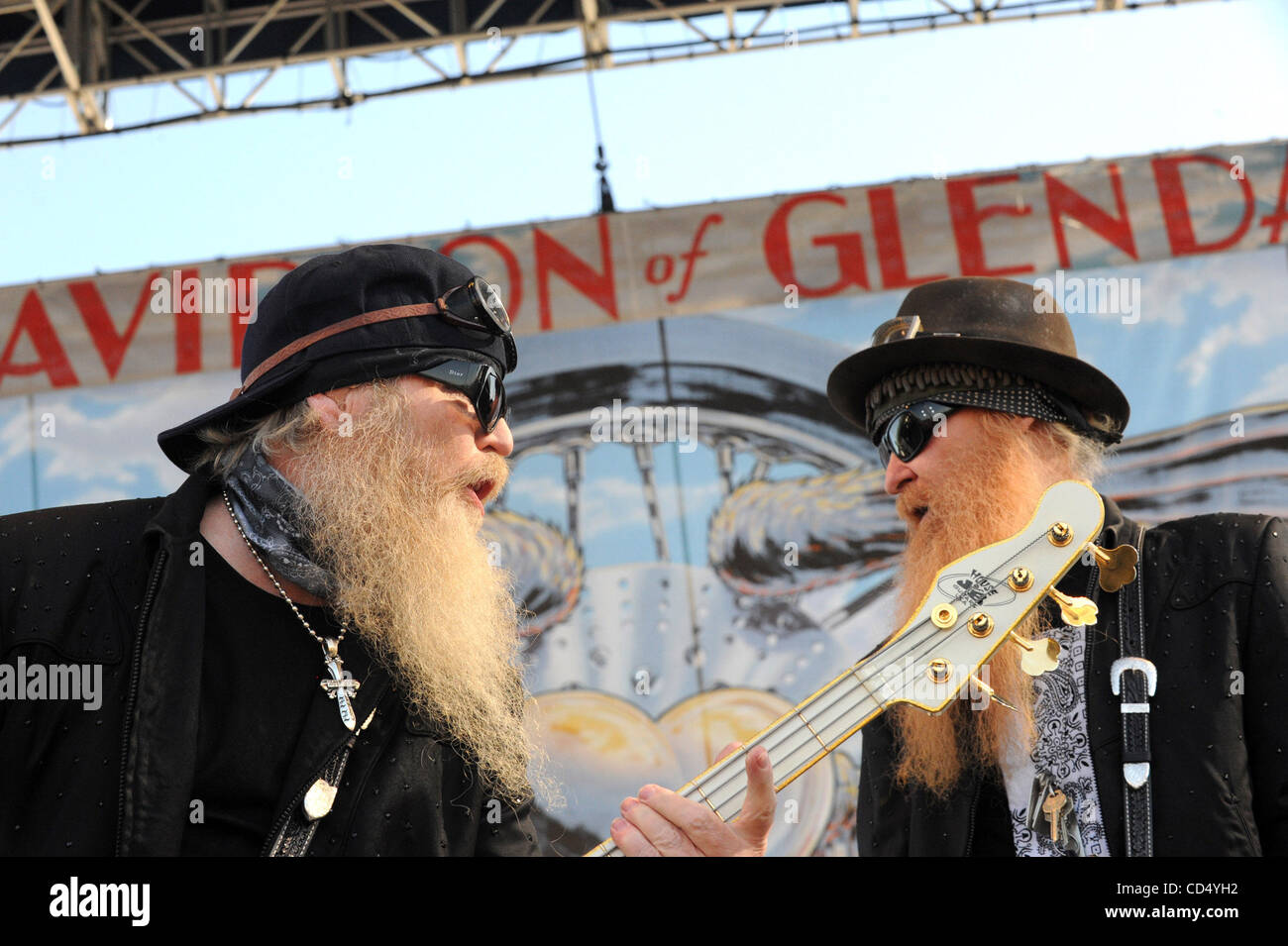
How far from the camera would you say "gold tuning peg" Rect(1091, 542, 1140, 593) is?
7.88ft

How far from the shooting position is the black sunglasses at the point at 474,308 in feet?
8.41

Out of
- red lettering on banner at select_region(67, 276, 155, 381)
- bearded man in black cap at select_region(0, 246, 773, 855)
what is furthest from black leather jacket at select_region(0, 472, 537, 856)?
red lettering on banner at select_region(67, 276, 155, 381)

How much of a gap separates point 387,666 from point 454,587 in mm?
244

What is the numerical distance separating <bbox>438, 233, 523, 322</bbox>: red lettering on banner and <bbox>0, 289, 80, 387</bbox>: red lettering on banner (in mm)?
1668

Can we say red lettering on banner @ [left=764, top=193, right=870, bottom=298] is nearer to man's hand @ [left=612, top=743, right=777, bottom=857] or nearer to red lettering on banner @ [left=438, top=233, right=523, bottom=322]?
red lettering on banner @ [left=438, top=233, right=523, bottom=322]

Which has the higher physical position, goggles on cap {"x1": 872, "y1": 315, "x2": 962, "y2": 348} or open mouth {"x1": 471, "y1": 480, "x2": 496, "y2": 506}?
goggles on cap {"x1": 872, "y1": 315, "x2": 962, "y2": 348}

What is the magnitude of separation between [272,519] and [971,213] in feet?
12.7

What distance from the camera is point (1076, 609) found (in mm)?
2271

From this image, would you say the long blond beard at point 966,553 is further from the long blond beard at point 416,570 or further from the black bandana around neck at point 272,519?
the black bandana around neck at point 272,519

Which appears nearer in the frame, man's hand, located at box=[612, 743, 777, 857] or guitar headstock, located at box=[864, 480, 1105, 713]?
man's hand, located at box=[612, 743, 777, 857]

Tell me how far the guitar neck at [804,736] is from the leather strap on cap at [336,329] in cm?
105

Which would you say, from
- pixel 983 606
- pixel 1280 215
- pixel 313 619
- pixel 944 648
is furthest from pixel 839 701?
pixel 1280 215

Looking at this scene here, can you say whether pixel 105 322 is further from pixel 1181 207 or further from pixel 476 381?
pixel 1181 207
